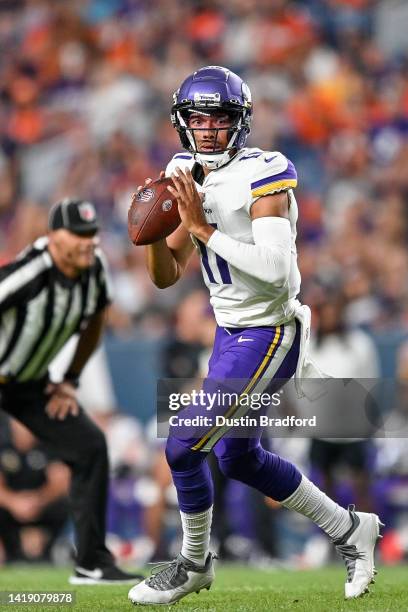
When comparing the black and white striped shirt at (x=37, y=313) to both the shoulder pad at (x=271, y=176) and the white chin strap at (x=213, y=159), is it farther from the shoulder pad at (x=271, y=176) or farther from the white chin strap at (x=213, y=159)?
the shoulder pad at (x=271, y=176)

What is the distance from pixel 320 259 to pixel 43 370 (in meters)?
3.82

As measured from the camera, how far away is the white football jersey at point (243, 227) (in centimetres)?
373

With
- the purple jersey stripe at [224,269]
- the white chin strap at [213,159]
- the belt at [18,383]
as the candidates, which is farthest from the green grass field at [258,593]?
the white chin strap at [213,159]

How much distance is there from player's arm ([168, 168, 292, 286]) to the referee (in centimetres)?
140

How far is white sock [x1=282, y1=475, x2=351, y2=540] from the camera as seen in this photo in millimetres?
3885

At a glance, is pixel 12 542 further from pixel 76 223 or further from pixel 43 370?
pixel 76 223

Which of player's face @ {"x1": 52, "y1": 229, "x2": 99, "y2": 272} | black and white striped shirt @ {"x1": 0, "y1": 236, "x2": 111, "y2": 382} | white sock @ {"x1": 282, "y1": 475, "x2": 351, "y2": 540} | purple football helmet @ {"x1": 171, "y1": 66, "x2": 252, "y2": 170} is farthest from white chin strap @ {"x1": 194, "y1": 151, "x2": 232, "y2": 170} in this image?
black and white striped shirt @ {"x1": 0, "y1": 236, "x2": 111, "y2": 382}

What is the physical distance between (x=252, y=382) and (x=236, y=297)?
30 centimetres

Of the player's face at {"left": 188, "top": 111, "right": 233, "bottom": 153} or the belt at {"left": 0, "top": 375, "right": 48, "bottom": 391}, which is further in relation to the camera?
the belt at {"left": 0, "top": 375, "right": 48, "bottom": 391}

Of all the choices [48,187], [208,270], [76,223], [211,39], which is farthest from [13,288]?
[211,39]

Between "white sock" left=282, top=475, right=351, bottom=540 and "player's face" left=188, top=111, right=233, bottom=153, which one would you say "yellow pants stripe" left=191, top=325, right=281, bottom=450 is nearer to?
"white sock" left=282, top=475, right=351, bottom=540

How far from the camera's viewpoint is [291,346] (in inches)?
152

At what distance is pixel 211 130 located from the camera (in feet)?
12.5

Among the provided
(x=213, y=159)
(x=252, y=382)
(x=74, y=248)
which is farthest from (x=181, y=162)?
(x=74, y=248)
